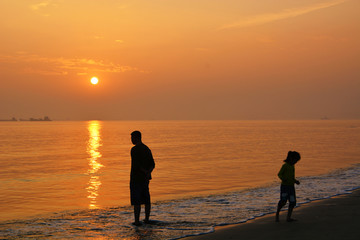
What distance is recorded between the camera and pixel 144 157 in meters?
10.7

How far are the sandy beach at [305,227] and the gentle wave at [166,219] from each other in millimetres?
572

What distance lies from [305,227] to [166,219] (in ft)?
12.7

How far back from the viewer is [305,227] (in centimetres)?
978

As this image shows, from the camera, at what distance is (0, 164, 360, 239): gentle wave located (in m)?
10.2

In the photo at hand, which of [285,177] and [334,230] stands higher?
[285,177]

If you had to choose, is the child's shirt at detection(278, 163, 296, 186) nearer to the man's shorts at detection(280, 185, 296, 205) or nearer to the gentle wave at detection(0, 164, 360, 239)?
the man's shorts at detection(280, 185, 296, 205)

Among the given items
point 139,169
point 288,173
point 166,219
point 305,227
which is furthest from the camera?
point 166,219

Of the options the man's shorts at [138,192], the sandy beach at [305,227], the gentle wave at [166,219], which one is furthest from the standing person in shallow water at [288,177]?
the man's shorts at [138,192]

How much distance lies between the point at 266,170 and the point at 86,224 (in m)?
18.3

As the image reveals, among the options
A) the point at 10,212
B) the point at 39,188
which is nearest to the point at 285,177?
the point at 10,212

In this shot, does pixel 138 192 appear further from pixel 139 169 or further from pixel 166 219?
pixel 166 219

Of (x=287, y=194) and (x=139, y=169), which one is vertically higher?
(x=139, y=169)

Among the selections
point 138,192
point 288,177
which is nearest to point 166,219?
point 138,192

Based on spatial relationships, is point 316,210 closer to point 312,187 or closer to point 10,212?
point 312,187
